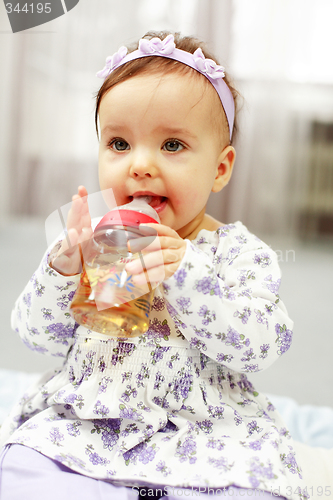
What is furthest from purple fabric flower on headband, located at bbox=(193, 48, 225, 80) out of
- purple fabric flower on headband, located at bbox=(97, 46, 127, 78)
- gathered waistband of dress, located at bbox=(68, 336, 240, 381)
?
gathered waistband of dress, located at bbox=(68, 336, 240, 381)

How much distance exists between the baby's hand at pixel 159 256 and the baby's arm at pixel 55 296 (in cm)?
8

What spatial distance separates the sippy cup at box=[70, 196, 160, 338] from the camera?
52 cm

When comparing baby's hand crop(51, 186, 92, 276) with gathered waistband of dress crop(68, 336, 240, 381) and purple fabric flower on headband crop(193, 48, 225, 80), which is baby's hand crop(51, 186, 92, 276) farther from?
purple fabric flower on headband crop(193, 48, 225, 80)

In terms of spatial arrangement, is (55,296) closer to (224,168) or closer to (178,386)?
(178,386)

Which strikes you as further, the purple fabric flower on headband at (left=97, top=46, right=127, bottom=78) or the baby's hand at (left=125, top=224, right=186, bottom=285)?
the purple fabric flower on headband at (left=97, top=46, right=127, bottom=78)

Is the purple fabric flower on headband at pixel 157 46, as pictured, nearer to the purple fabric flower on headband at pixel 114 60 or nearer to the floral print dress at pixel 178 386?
the purple fabric flower on headband at pixel 114 60

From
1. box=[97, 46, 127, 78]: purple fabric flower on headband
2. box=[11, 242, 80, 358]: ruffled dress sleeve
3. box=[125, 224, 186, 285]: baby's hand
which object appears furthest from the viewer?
box=[97, 46, 127, 78]: purple fabric flower on headband

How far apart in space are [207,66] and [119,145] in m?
0.19

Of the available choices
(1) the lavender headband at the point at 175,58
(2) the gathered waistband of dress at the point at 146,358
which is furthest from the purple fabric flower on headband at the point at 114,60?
(2) the gathered waistband of dress at the point at 146,358

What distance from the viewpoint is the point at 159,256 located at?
52 centimetres

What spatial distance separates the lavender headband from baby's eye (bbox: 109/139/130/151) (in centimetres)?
13

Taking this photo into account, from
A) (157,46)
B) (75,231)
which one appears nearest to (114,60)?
(157,46)

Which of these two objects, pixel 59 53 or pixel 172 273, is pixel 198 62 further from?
pixel 59 53

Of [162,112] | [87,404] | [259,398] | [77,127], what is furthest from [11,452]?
[77,127]
